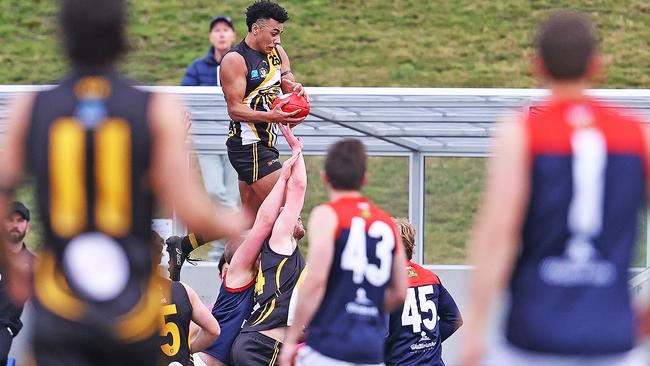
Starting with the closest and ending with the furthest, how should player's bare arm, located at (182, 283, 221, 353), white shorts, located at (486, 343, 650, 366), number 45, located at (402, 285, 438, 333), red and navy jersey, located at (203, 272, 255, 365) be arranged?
white shorts, located at (486, 343, 650, 366)
player's bare arm, located at (182, 283, 221, 353)
number 45, located at (402, 285, 438, 333)
red and navy jersey, located at (203, 272, 255, 365)

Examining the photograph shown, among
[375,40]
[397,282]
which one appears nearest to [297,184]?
[397,282]

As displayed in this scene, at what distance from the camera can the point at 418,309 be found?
891cm

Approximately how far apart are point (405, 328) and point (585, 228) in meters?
4.54

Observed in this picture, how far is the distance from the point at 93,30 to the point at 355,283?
207 centimetres

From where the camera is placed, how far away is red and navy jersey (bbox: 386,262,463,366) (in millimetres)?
8867

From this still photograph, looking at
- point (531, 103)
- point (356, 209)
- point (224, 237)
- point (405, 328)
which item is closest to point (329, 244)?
point (356, 209)

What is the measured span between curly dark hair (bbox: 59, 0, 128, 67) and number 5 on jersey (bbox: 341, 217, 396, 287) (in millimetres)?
1800

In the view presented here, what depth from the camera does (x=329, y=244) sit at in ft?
19.5

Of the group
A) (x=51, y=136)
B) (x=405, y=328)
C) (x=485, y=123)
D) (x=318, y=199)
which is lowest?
(x=318, y=199)

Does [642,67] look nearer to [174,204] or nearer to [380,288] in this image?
[380,288]

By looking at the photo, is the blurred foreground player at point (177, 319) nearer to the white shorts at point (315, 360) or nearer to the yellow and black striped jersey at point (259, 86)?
the white shorts at point (315, 360)

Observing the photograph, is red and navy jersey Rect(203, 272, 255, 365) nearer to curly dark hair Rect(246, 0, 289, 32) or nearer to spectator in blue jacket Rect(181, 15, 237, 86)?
curly dark hair Rect(246, 0, 289, 32)

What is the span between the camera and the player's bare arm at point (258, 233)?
8609 mm

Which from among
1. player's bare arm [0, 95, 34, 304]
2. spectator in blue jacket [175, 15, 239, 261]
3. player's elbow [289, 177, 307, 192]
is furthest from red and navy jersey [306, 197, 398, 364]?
spectator in blue jacket [175, 15, 239, 261]
